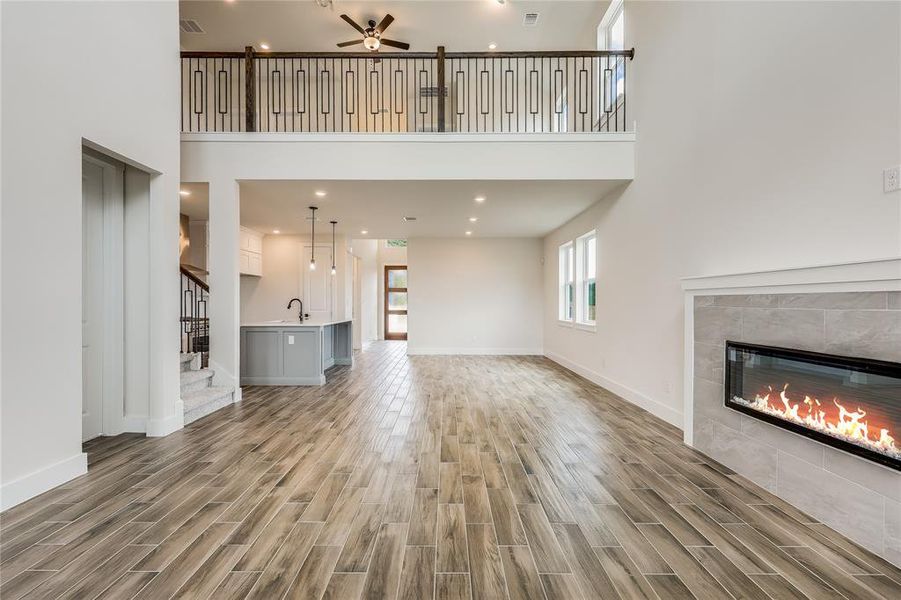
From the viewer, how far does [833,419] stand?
1981mm

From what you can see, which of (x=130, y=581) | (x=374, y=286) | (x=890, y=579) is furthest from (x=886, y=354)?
(x=374, y=286)

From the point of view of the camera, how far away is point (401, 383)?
5668 mm

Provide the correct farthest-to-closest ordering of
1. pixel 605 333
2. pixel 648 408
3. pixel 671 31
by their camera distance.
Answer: pixel 605 333 < pixel 648 408 < pixel 671 31

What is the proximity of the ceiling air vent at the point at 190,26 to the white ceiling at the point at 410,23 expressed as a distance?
0.07 meters

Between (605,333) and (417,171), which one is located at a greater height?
(417,171)

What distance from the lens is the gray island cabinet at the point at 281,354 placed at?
5500mm

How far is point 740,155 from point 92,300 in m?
5.24

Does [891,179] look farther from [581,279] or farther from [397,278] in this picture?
[397,278]

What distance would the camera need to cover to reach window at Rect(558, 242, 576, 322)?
7.23m

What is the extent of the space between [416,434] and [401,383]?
230cm

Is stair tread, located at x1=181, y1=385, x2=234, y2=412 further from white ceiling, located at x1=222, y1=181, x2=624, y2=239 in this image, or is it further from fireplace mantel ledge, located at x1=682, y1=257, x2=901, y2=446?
fireplace mantel ledge, located at x1=682, y1=257, x2=901, y2=446

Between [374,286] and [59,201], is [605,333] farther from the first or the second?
[374,286]

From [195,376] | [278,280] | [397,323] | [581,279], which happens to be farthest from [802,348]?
[397,323]

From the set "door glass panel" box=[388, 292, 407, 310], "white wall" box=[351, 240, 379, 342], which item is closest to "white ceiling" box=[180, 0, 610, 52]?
"white wall" box=[351, 240, 379, 342]
